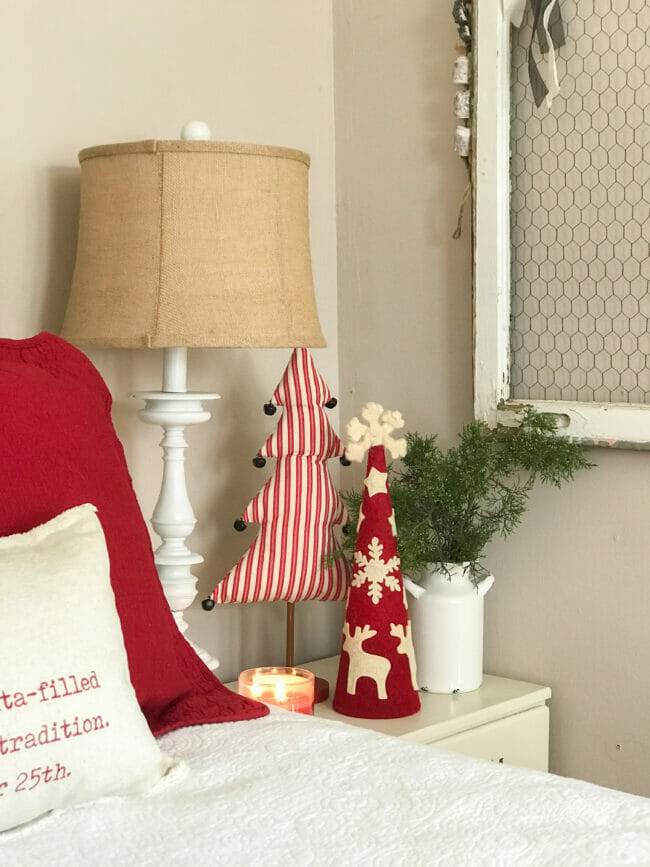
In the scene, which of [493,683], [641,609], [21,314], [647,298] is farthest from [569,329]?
[21,314]

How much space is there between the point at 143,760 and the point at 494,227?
1.07 meters

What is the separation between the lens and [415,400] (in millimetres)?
1995

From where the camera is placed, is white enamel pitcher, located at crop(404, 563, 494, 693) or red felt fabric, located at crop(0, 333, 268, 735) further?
white enamel pitcher, located at crop(404, 563, 494, 693)

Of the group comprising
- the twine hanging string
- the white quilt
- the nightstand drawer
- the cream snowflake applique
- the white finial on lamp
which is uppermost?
the twine hanging string

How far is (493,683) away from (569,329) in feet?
1.92

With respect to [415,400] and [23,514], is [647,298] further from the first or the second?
[23,514]

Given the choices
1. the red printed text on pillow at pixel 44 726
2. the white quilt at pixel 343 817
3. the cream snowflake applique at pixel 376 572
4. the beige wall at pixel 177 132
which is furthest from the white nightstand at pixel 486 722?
the red printed text on pillow at pixel 44 726

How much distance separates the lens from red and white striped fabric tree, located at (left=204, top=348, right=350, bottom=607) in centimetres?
175

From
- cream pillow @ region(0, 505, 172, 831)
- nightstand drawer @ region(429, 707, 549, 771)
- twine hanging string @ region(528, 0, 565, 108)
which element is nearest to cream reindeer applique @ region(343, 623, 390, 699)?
nightstand drawer @ region(429, 707, 549, 771)

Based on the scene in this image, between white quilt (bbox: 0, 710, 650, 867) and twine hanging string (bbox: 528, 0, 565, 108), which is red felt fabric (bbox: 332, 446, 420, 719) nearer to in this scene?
white quilt (bbox: 0, 710, 650, 867)

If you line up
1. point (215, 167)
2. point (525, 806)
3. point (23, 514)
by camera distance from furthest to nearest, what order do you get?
point (215, 167)
point (23, 514)
point (525, 806)

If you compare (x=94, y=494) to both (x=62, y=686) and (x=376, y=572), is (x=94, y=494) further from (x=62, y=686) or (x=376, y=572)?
(x=376, y=572)

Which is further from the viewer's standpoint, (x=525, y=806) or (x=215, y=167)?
(x=215, y=167)

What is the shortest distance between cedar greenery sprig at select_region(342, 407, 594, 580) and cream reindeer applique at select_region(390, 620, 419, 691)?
0.10 metres
